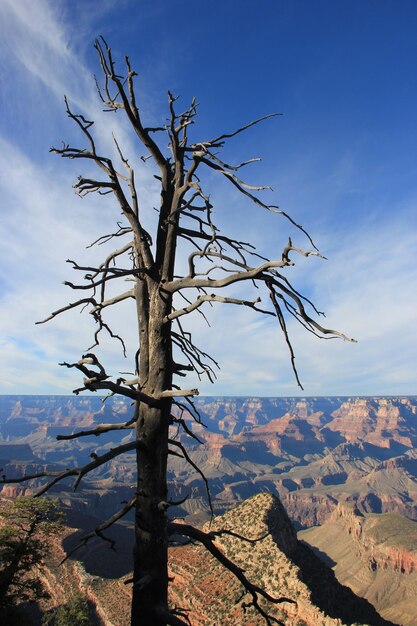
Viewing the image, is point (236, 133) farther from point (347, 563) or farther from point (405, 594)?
point (347, 563)

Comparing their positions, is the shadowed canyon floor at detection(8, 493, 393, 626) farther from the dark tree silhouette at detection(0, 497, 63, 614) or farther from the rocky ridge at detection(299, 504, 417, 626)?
the rocky ridge at detection(299, 504, 417, 626)

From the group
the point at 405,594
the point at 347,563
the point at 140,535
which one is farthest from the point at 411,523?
the point at 140,535

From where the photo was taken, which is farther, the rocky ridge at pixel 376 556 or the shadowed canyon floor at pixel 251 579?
the rocky ridge at pixel 376 556

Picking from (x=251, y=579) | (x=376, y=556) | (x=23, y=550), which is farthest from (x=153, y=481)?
(x=376, y=556)

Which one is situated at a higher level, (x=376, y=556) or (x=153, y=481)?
(x=153, y=481)

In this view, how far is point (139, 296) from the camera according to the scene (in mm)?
4105

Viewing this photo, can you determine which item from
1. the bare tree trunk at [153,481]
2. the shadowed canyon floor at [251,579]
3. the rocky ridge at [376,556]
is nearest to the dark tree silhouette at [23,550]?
the shadowed canyon floor at [251,579]

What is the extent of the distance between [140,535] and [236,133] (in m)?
3.69

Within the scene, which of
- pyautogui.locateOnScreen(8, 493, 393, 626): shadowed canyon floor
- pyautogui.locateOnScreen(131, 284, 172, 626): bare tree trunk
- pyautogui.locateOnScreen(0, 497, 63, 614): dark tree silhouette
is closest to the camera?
pyautogui.locateOnScreen(131, 284, 172, 626): bare tree trunk

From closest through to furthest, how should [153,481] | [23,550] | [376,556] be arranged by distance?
1. [153,481]
2. [23,550]
3. [376,556]

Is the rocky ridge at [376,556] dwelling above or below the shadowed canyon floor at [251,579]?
below

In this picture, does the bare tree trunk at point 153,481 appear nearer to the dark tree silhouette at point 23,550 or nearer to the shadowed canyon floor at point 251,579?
the dark tree silhouette at point 23,550

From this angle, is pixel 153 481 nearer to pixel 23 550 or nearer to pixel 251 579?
pixel 23 550

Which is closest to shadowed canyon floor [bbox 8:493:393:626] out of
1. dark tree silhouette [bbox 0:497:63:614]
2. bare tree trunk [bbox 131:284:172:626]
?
dark tree silhouette [bbox 0:497:63:614]
